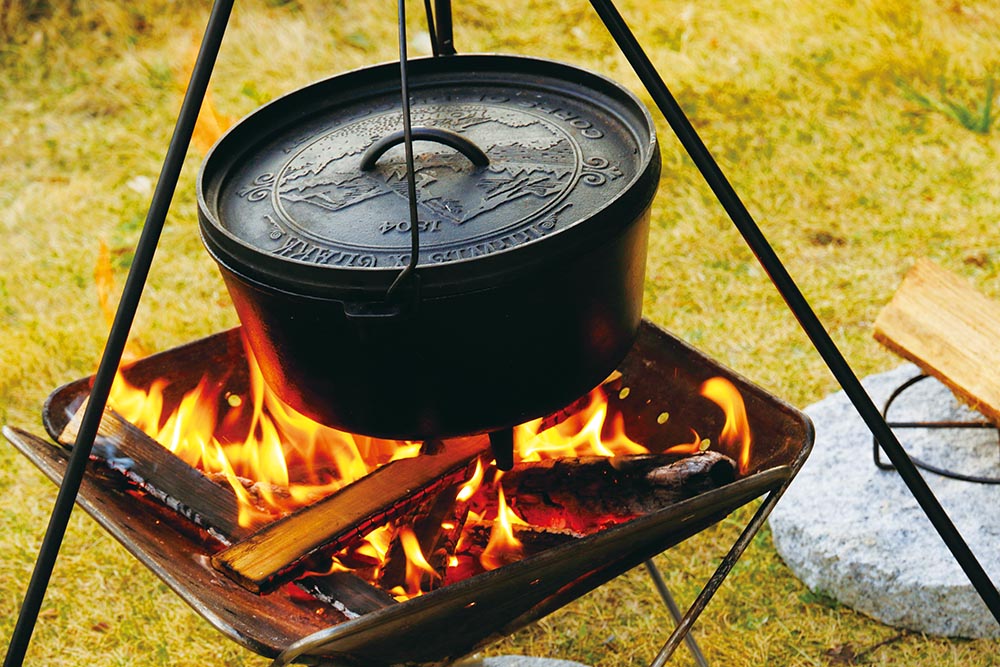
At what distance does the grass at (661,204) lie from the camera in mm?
2514

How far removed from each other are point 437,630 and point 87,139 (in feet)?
13.3

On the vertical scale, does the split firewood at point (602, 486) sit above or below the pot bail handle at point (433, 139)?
below

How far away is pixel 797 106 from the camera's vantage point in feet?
14.7

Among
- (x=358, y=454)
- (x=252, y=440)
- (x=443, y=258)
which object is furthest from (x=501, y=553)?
(x=443, y=258)

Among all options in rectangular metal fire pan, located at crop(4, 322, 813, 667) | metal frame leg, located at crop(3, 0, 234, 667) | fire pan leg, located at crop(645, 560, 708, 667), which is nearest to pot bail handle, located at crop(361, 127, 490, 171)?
metal frame leg, located at crop(3, 0, 234, 667)

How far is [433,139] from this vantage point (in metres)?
1.49

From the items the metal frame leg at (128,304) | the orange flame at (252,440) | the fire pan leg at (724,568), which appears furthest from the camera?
the orange flame at (252,440)

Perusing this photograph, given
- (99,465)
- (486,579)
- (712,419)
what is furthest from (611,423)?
(99,465)

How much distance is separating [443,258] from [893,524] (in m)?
1.54

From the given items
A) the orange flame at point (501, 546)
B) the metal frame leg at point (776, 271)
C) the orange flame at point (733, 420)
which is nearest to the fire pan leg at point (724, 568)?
the metal frame leg at point (776, 271)

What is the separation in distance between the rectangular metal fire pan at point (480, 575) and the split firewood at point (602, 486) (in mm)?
107

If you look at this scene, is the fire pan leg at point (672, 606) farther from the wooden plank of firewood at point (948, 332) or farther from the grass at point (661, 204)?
the wooden plank of firewood at point (948, 332)

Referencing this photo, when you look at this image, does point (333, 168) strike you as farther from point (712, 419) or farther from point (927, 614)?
point (927, 614)

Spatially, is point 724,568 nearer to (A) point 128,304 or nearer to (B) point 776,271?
(B) point 776,271
